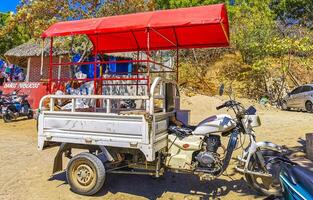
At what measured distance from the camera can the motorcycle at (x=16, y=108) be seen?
47.8 feet

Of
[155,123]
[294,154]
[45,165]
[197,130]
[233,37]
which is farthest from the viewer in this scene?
[233,37]

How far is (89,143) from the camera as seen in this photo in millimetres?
5250

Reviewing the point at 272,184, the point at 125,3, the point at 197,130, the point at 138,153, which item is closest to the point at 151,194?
the point at 138,153

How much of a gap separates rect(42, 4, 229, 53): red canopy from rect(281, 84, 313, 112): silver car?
1179cm

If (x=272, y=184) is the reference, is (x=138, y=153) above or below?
above

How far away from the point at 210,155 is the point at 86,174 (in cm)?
190

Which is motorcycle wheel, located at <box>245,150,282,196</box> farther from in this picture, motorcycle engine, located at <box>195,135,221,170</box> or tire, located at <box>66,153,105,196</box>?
tire, located at <box>66,153,105,196</box>

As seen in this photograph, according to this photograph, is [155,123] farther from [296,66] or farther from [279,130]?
[296,66]

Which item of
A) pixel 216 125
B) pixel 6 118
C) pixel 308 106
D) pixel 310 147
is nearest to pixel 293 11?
pixel 308 106

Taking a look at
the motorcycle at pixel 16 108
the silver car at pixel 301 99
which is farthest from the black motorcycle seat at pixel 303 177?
the silver car at pixel 301 99

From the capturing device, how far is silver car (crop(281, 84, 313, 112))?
17.3m

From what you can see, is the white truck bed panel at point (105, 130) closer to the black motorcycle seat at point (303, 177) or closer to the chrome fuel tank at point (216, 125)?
the chrome fuel tank at point (216, 125)

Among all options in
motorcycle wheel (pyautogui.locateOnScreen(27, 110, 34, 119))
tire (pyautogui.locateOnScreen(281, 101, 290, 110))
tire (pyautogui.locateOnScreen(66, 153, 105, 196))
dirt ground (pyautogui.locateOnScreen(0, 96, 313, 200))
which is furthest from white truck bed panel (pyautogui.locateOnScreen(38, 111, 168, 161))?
tire (pyautogui.locateOnScreen(281, 101, 290, 110))

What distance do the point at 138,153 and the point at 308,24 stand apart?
2611 cm
